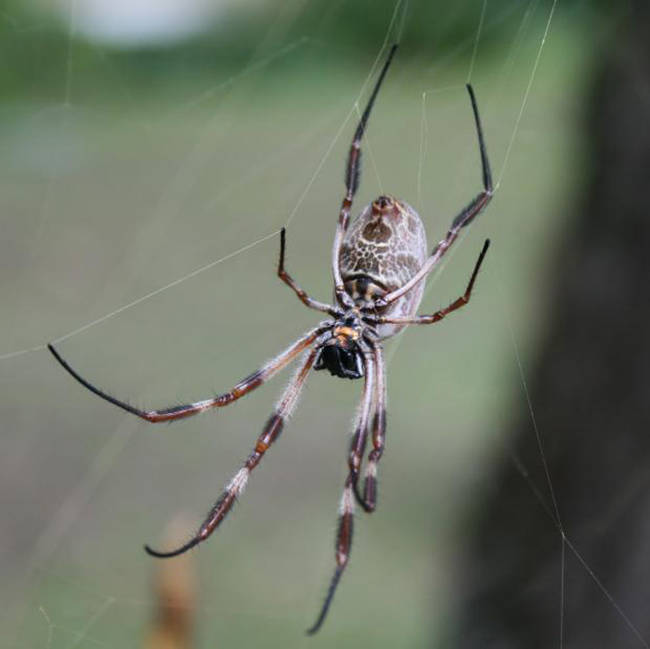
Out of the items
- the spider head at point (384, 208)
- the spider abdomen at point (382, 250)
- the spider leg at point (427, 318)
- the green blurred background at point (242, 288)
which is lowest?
the green blurred background at point (242, 288)

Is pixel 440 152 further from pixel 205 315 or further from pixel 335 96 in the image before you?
pixel 205 315

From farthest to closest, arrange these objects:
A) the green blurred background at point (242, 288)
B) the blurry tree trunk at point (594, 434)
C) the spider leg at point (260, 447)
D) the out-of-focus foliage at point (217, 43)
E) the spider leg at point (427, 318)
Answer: the out-of-focus foliage at point (217, 43)
the green blurred background at point (242, 288)
the blurry tree trunk at point (594, 434)
the spider leg at point (260, 447)
the spider leg at point (427, 318)

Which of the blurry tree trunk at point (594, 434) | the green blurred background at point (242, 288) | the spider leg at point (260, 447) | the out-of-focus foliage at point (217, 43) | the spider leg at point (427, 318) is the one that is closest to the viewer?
the spider leg at point (427, 318)

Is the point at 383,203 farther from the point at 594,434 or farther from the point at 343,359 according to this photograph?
the point at 594,434

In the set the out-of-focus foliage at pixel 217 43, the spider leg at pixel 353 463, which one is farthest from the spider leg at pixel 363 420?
the out-of-focus foliage at pixel 217 43

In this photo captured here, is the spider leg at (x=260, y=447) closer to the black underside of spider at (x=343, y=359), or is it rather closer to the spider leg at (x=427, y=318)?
the black underside of spider at (x=343, y=359)

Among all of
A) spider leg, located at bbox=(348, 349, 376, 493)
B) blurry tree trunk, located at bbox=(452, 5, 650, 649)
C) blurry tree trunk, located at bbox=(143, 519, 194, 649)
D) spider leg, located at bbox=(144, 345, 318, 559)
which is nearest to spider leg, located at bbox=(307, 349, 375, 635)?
spider leg, located at bbox=(348, 349, 376, 493)

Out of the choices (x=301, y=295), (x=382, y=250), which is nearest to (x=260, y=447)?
(x=301, y=295)
